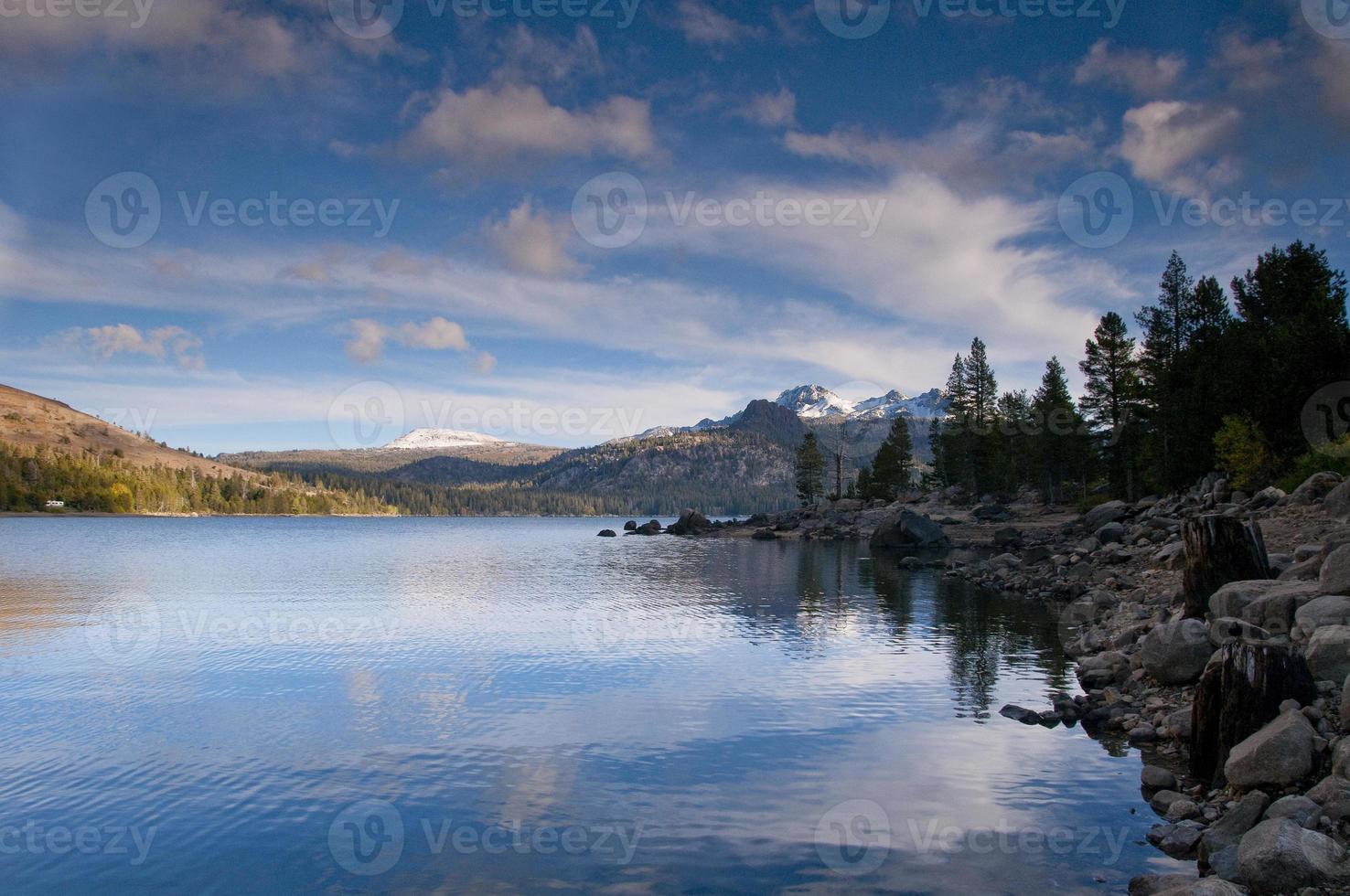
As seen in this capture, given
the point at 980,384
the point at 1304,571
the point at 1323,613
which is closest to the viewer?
the point at 1323,613

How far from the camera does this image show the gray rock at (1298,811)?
11305 millimetres

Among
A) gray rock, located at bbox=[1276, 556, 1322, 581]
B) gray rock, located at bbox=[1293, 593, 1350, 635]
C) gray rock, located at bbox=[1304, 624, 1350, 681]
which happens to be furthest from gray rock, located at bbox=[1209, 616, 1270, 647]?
gray rock, located at bbox=[1276, 556, 1322, 581]

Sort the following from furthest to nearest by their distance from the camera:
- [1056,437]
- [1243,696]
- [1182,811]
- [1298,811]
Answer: [1056,437] < [1243,696] < [1182,811] < [1298,811]

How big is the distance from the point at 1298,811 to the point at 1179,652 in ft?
30.4

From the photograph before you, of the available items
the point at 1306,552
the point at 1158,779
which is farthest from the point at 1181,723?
the point at 1306,552

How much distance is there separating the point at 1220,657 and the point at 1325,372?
4306 centimetres

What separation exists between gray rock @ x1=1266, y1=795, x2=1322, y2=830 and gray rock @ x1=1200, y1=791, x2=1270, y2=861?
281 millimetres

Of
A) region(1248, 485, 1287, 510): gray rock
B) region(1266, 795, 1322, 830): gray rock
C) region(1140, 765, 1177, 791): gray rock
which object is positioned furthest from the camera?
region(1248, 485, 1287, 510): gray rock

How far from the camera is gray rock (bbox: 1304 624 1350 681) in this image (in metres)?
15.3

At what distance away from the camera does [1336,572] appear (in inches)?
727

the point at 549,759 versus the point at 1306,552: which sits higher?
the point at 1306,552

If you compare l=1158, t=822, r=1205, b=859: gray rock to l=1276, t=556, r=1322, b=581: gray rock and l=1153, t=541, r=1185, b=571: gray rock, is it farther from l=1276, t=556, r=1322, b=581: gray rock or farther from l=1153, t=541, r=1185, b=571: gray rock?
l=1153, t=541, r=1185, b=571: gray rock

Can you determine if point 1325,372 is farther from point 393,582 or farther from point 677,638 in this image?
point 393,582

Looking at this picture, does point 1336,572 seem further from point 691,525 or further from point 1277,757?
point 691,525
